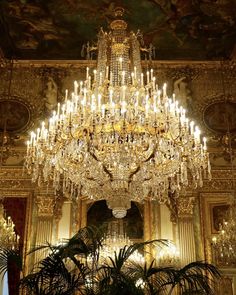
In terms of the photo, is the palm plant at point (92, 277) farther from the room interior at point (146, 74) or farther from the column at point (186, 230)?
the column at point (186, 230)

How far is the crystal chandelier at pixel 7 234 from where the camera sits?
8.90 metres

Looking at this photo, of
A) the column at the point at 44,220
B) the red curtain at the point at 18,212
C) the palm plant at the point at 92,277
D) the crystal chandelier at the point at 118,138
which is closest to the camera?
the palm plant at the point at 92,277

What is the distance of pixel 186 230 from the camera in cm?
1003

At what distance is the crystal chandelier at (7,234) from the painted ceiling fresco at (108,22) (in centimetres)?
375

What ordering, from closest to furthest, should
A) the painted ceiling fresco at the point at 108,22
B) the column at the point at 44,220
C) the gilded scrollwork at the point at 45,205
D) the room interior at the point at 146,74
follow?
1. the painted ceiling fresco at the point at 108,22
2. the room interior at the point at 146,74
3. the column at the point at 44,220
4. the gilded scrollwork at the point at 45,205

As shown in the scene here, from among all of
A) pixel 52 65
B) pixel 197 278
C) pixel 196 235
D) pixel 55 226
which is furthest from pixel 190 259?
pixel 52 65

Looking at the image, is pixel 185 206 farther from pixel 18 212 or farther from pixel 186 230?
pixel 18 212

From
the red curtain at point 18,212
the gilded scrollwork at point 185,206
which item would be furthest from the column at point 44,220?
the gilded scrollwork at point 185,206

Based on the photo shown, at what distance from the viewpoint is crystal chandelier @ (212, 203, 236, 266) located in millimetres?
8984

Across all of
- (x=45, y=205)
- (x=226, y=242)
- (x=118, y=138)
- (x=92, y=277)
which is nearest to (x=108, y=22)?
(x=118, y=138)

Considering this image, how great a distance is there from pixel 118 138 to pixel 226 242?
130 inches

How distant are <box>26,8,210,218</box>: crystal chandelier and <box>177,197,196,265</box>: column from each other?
80.4 inches

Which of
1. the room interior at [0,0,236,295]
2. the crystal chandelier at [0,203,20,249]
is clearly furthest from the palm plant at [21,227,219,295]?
the room interior at [0,0,236,295]

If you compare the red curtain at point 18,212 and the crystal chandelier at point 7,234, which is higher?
the red curtain at point 18,212
